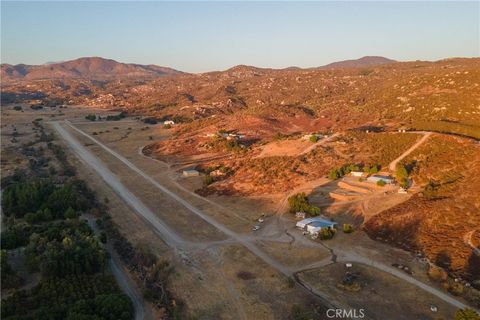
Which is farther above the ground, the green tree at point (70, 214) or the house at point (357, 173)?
the house at point (357, 173)

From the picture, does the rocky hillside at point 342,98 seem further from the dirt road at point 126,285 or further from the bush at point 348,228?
the dirt road at point 126,285

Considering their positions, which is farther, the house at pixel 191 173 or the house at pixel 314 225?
the house at pixel 191 173

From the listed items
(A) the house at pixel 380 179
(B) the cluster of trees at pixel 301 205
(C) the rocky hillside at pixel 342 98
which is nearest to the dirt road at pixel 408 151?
(A) the house at pixel 380 179

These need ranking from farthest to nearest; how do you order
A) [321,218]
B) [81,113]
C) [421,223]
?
1. [81,113]
2. [321,218]
3. [421,223]

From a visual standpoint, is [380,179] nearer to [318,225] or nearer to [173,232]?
[318,225]

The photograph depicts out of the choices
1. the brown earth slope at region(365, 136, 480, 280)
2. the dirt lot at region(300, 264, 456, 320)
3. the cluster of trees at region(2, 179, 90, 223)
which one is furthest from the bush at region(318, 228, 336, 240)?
the cluster of trees at region(2, 179, 90, 223)

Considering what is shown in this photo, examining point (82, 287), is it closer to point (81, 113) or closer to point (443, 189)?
point (443, 189)

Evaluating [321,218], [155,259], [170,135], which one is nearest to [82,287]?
[155,259]
